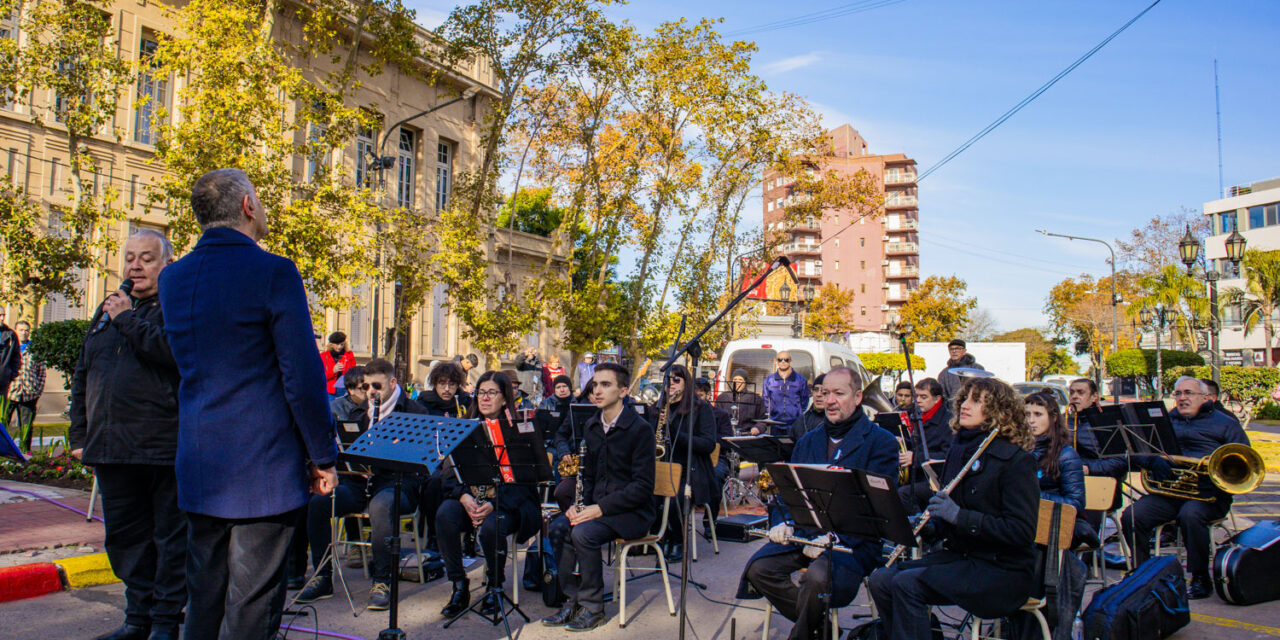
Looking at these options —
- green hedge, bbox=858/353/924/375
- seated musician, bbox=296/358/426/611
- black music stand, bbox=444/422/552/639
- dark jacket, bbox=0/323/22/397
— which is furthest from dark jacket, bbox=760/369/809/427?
green hedge, bbox=858/353/924/375

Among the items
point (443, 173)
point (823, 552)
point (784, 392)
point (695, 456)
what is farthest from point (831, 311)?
point (823, 552)

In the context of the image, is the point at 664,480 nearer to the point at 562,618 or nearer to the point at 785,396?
the point at 562,618

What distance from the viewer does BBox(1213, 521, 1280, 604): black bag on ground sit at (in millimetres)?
6152

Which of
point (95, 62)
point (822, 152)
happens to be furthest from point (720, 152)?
point (95, 62)

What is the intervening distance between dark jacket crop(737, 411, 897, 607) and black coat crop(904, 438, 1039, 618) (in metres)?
0.54

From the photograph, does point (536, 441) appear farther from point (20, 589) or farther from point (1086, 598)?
point (1086, 598)

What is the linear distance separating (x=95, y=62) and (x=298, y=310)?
12921 millimetres

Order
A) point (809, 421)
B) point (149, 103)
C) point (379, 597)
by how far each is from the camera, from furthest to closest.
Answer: point (149, 103)
point (809, 421)
point (379, 597)

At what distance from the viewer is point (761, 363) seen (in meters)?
16.3

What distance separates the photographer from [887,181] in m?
89.6

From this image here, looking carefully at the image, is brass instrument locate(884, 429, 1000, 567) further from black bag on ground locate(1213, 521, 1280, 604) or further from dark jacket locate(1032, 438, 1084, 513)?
black bag on ground locate(1213, 521, 1280, 604)

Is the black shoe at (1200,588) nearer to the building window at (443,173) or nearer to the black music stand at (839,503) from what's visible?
the black music stand at (839,503)

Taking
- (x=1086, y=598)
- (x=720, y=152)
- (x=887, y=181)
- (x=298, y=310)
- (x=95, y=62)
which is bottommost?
(x=1086, y=598)

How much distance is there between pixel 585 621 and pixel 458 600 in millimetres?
914
